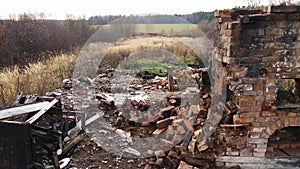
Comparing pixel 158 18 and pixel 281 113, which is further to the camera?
pixel 158 18

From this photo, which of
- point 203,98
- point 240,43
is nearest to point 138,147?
point 203,98

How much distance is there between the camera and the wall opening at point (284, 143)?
14.6ft

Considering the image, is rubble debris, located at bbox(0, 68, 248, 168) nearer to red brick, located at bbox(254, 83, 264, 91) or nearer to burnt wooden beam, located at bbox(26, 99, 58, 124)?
burnt wooden beam, located at bbox(26, 99, 58, 124)

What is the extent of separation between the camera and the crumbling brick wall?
155 inches

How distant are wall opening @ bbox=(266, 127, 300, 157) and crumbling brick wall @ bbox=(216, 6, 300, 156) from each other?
0.33 meters

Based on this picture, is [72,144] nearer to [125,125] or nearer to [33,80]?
[125,125]

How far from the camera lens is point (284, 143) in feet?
15.0

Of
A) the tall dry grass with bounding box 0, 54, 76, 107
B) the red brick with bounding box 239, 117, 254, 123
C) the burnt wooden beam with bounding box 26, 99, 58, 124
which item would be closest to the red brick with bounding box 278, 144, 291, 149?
the red brick with bounding box 239, 117, 254, 123

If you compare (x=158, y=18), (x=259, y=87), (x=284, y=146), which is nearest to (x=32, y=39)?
(x=158, y=18)

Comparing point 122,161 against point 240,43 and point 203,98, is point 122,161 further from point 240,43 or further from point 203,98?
point 240,43

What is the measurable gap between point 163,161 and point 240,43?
7.38ft

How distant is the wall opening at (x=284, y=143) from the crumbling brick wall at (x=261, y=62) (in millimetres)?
333

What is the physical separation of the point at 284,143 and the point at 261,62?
5.20 feet

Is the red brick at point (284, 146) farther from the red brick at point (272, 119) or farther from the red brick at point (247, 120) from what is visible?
the red brick at point (247, 120)
